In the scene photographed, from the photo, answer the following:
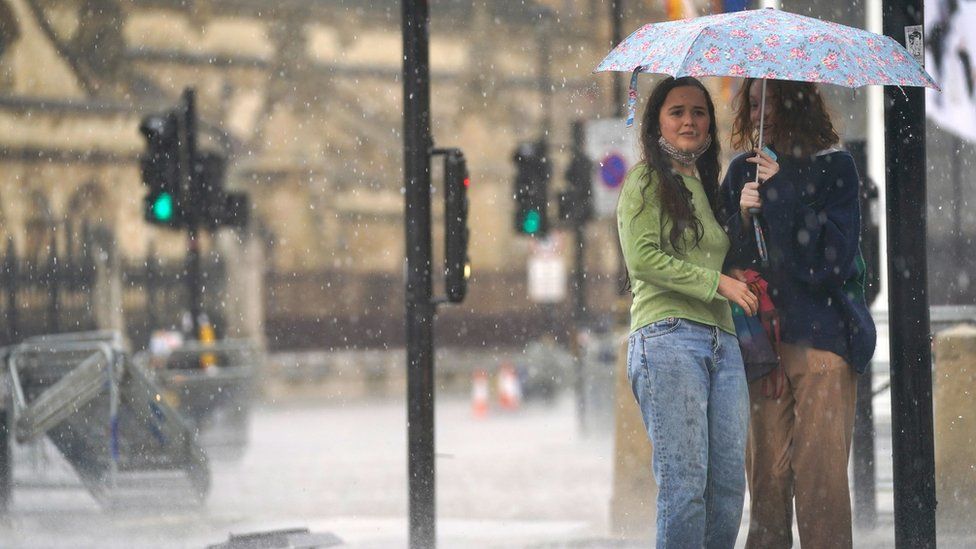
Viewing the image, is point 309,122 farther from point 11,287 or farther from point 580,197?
point 580,197

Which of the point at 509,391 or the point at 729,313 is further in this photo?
the point at 509,391

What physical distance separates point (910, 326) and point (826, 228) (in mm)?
648

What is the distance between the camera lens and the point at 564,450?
16500mm

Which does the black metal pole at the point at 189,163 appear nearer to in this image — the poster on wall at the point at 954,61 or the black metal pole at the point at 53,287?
the black metal pole at the point at 53,287

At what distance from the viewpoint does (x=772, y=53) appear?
481 cm

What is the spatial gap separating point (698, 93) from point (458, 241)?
2.29 m

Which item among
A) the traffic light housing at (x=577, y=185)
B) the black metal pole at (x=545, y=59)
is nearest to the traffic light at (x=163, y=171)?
the traffic light housing at (x=577, y=185)

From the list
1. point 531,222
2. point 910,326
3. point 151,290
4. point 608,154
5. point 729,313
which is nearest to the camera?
point 729,313

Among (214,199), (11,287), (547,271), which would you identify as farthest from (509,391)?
(214,199)

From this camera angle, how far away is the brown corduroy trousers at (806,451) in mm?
4988

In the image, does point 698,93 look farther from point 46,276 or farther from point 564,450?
point 46,276

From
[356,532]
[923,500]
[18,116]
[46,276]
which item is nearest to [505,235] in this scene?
[18,116]

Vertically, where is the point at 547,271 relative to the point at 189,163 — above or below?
below

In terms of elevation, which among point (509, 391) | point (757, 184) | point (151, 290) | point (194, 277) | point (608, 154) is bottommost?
point (509, 391)
